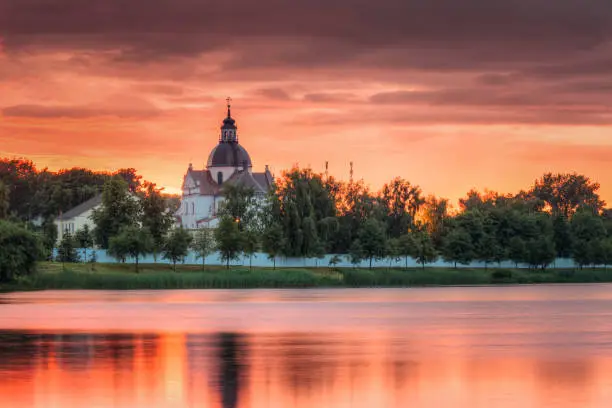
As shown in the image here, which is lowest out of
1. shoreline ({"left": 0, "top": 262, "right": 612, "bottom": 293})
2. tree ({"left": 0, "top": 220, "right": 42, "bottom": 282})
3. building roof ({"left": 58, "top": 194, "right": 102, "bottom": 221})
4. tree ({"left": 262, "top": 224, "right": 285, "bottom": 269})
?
shoreline ({"left": 0, "top": 262, "right": 612, "bottom": 293})

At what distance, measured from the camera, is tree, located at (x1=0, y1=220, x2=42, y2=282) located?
285 feet

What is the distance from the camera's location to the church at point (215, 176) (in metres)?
177

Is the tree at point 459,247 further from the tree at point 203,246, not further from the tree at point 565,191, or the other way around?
the tree at point 565,191

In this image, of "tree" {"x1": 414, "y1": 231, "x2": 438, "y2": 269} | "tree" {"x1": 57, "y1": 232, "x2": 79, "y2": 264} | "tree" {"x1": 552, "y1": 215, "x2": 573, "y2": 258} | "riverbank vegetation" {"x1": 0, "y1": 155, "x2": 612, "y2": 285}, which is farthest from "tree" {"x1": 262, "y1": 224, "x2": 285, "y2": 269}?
"tree" {"x1": 552, "y1": 215, "x2": 573, "y2": 258}

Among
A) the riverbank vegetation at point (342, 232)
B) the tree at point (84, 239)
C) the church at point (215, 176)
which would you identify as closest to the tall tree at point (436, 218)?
the riverbank vegetation at point (342, 232)

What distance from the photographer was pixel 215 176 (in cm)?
18088

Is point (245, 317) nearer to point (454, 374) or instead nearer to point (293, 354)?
point (293, 354)

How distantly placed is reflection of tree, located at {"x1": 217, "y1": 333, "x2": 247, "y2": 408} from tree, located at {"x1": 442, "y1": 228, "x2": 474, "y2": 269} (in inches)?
2981

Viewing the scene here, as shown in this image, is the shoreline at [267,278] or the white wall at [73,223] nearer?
the shoreline at [267,278]

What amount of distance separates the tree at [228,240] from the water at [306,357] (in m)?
45.4

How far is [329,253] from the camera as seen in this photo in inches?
4776

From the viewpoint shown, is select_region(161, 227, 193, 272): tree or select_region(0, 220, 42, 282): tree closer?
select_region(0, 220, 42, 282): tree

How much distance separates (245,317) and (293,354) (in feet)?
66.0

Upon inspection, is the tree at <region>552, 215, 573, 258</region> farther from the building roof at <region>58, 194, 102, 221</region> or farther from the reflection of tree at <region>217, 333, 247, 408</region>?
the reflection of tree at <region>217, 333, 247, 408</region>
